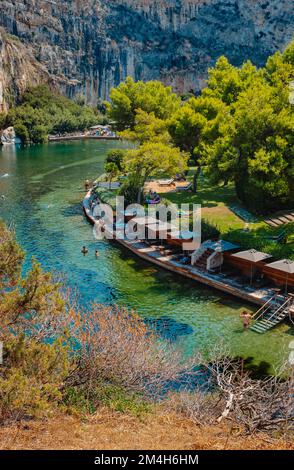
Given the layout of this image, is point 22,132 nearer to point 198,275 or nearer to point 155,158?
point 155,158

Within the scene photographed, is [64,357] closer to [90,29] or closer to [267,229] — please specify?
[267,229]

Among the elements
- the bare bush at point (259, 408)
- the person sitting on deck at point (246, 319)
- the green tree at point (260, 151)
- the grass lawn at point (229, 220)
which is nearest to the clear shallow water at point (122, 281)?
the person sitting on deck at point (246, 319)

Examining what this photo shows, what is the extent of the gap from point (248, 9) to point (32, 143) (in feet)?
324

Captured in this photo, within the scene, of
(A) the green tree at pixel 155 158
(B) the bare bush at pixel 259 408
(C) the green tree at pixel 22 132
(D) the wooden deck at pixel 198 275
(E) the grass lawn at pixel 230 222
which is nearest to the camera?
(B) the bare bush at pixel 259 408

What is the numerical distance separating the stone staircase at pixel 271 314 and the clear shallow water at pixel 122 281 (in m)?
0.40

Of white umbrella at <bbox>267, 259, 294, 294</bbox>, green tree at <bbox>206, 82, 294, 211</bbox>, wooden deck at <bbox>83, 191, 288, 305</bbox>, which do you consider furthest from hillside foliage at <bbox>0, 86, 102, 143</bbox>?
white umbrella at <bbox>267, 259, 294, 294</bbox>

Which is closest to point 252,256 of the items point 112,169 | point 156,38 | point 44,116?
point 112,169

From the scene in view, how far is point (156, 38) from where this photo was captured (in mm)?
170000

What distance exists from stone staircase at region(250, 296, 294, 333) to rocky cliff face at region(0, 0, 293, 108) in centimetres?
14119

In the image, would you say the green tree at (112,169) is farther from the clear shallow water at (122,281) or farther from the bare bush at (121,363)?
the bare bush at (121,363)

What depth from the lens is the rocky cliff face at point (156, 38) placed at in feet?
515

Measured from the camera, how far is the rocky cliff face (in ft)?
515

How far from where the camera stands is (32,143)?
367 feet

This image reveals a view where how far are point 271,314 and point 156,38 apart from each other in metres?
164
